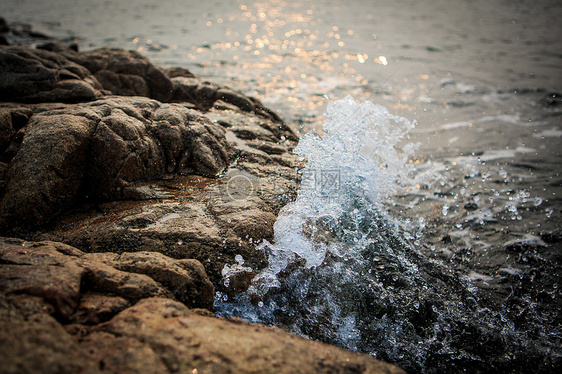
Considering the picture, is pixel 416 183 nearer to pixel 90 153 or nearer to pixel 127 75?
pixel 90 153

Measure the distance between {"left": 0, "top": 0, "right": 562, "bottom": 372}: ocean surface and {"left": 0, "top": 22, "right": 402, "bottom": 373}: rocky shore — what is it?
23.5 inches

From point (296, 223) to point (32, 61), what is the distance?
517cm

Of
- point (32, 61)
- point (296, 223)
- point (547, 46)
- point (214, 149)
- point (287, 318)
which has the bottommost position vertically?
point (287, 318)

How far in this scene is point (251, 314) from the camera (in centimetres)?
288

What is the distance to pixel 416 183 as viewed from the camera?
19.7 feet

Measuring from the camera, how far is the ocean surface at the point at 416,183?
306cm

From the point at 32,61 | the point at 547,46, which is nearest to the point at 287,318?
the point at 32,61

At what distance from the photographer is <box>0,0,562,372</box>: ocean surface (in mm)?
3064

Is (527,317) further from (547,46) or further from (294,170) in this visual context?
(547,46)

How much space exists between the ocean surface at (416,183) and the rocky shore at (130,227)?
60cm
